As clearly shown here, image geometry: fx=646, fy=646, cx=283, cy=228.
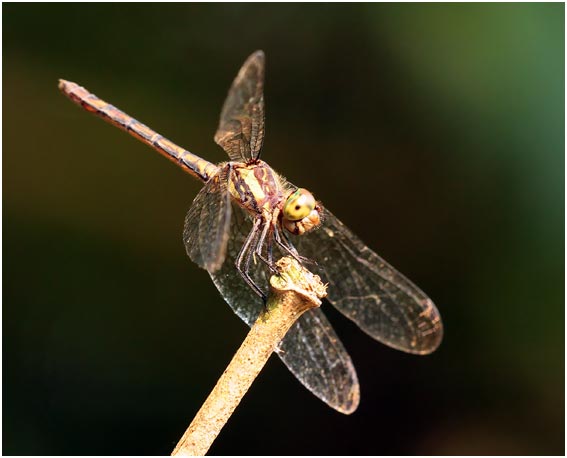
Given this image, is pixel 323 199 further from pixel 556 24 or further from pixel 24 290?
pixel 24 290

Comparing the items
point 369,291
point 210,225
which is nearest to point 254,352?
point 210,225

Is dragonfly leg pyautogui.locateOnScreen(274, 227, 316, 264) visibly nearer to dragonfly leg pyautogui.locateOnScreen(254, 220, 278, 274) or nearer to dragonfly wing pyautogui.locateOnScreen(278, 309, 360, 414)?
dragonfly leg pyautogui.locateOnScreen(254, 220, 278, 274)

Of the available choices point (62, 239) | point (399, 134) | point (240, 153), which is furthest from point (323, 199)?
point (62, 239)

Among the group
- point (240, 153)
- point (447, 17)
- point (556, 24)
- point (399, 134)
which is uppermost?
point (556, 24)

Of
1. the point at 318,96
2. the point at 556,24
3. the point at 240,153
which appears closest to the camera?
the point at 240,153

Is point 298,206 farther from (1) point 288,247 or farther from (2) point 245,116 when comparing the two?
(2) point 245,116
